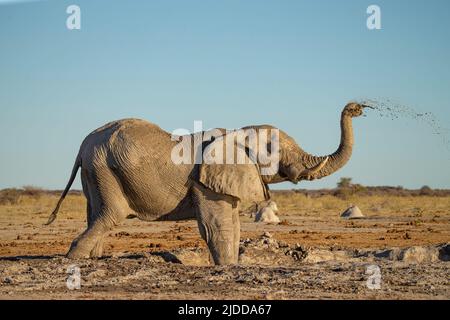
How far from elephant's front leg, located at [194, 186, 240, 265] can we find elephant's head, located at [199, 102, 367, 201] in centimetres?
25

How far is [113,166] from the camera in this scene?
645 inches

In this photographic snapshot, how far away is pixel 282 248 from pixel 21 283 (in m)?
5.71

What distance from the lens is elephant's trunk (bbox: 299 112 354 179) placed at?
53.0 ft

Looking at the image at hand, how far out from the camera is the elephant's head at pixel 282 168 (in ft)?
52.3

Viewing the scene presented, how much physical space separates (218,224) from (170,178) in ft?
4.03

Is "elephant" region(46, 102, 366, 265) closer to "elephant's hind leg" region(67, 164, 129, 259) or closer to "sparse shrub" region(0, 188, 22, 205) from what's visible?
"elephant's hind leg" region(67, 164, 129, 259)

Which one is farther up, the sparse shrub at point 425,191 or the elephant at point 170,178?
the elephant at point 170,178

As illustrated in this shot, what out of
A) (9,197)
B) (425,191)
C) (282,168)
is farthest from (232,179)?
(425,191)

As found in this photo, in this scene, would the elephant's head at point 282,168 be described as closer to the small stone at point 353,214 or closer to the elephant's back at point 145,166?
the elephant's back at point 145,166

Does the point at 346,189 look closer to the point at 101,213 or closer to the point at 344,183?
the point at 344,183

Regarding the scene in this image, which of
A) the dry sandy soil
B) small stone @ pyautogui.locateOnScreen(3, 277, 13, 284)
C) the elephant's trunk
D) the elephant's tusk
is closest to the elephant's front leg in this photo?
the dry sandy soil

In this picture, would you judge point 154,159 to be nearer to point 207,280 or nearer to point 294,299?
point 207,280

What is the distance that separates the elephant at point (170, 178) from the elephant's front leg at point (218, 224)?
17 millimetres

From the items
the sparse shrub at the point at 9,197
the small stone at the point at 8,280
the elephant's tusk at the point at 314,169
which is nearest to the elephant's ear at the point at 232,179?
the elephant's tusk at the point at 314,169
